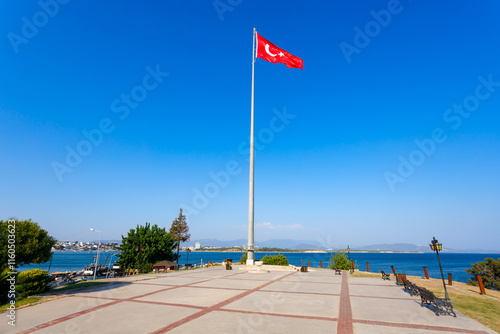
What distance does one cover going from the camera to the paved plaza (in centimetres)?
805

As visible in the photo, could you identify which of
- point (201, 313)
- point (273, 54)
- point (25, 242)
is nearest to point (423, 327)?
point (201, 313)

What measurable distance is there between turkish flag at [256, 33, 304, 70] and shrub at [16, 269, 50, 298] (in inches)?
964

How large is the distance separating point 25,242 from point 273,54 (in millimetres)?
24908

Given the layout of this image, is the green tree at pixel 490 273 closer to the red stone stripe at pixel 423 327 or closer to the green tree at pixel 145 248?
the red stone stripe at pixel 423 327

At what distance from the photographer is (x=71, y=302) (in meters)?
11.5

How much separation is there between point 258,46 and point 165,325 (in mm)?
25621

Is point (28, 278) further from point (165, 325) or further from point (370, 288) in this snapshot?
point (370, 288)

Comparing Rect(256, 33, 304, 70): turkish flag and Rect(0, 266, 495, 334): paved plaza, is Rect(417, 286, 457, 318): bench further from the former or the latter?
Rect(256, 33, 304, 70): turkish flag

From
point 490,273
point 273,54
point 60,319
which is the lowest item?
point 490,273

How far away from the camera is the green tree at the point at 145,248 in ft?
125

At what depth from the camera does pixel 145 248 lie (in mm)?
38531

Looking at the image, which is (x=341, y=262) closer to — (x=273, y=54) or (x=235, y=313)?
(x=235, y=313)

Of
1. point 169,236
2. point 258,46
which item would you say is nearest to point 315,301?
point 258,46

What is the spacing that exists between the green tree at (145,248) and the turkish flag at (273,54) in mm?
29847
